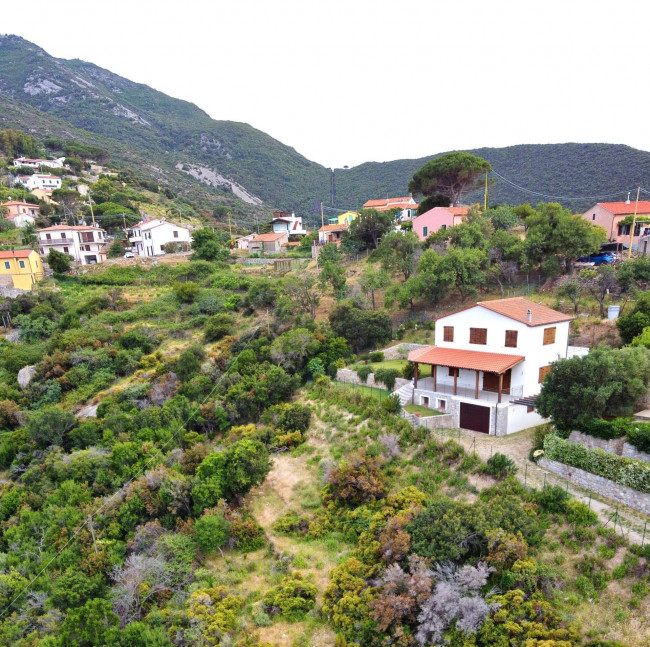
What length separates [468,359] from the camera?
2238 cm

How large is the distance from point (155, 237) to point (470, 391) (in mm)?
52118

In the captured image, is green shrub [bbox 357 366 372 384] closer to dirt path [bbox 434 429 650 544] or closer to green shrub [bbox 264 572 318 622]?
dirt path [bbox 434 429 650 544]

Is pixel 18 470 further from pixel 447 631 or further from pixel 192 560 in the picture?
pixel 447 631

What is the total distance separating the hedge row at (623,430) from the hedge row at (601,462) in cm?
111

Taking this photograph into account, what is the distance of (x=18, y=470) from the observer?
2700 cm

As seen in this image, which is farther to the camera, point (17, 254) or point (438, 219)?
point (17, 254)

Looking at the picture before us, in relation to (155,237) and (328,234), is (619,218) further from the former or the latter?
(155,237)

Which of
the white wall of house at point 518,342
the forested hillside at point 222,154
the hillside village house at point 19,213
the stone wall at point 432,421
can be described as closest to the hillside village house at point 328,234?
the forested hillside at point 222,154

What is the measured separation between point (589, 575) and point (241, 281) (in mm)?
40257

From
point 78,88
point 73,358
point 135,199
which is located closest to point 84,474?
point 73,358

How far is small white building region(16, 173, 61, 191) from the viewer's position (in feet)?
269

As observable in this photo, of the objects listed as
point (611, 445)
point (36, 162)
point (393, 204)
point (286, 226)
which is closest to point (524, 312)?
point (611, 445)

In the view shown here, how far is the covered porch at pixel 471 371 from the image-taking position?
21078 millimetres

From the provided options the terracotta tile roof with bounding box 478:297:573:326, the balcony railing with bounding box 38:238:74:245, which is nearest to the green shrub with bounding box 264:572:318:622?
the terracotta tile roof with bounding box 478:297:573:326
